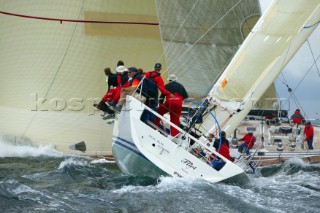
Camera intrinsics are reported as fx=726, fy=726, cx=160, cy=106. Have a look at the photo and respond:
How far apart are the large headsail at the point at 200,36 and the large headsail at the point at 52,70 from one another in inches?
56.0

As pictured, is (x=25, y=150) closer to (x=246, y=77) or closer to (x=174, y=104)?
(x=174, y=104)

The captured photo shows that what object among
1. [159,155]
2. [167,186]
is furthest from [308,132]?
[167,186]

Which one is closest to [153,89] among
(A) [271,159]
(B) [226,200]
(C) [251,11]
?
(B) [226,200]

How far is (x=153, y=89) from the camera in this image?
11.8 m

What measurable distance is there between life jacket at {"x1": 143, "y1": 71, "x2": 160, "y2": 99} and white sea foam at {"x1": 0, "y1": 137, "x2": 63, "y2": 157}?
15.3 ft

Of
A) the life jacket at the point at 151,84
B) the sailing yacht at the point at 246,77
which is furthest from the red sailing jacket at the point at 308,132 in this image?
the life jacket at the point at 151,84

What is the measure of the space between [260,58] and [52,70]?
571 centimetres

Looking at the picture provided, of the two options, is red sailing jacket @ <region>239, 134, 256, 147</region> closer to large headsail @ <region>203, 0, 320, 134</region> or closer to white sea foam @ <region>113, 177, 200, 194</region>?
large headsail @ <region>203, 0, 320, 134</region>

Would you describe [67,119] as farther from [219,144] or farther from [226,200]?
[226,200]

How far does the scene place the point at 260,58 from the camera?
11.9 m

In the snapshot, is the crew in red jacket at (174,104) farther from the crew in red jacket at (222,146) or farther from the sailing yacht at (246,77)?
the crew in red jacket at (222,146)

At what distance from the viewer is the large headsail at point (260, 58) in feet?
39.0

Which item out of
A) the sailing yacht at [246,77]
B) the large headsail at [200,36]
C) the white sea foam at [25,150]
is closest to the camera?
the sailing yacht at [246,77]

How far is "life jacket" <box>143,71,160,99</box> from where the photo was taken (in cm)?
1172
